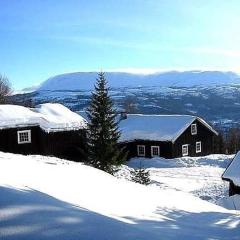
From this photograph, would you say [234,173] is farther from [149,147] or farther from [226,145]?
[226,145]

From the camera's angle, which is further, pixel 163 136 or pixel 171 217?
pixel 163 136

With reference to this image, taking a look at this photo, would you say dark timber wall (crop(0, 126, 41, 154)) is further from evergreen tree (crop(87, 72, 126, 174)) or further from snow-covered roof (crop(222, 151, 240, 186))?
snow-covered roof (crop(222, 151, 240, 186))

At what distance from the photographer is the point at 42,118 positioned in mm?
33906

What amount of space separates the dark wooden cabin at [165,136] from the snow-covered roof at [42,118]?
8119mm

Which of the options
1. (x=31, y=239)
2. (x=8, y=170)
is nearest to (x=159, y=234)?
(x=31, y=239)

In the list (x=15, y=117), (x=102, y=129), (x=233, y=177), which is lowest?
(x=233, y=177)

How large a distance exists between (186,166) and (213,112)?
115608 millimetres

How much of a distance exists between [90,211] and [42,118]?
2726cm

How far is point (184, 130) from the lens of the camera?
44.7 metres

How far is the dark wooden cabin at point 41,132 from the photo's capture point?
32312 millimetres

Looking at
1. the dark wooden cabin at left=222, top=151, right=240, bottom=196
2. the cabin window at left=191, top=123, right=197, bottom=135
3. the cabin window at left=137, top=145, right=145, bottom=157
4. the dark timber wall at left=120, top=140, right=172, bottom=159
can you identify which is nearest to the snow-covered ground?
the dark wooden cabin at left=222, top=151, right=240, bottom=196

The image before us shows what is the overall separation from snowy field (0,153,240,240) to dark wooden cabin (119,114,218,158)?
28.7m

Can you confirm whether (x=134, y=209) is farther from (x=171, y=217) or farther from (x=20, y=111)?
(x=20, y=111)

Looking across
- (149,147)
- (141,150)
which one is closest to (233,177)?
(149,147)
